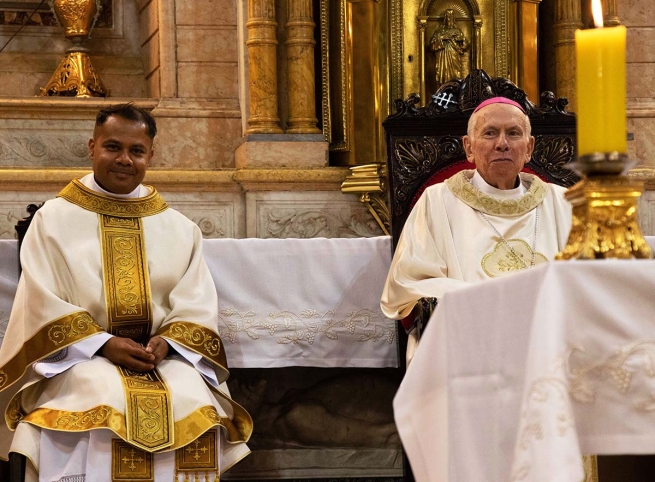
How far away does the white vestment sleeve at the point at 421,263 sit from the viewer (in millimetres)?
3900

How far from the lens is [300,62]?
22.0 feet

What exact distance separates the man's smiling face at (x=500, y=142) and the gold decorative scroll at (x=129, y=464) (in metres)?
1.62

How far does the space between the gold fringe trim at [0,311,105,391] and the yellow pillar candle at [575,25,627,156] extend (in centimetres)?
207

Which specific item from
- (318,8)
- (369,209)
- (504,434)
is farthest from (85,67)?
(504,434)

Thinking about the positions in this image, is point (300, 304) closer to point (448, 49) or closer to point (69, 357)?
point (69, 357)

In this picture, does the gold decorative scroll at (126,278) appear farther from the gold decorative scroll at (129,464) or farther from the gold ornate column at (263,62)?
the gold ornate column at (263,62)

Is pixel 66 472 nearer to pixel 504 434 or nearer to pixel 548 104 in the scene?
pixel 504 434

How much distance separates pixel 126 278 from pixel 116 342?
0.34 metres

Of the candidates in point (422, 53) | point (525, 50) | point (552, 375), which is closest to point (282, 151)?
point (422, 53)

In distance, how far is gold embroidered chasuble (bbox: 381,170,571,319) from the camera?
13.2 ft

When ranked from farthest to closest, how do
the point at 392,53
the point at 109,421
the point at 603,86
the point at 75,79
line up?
the point at 75,79
the point at 392,53
the point at 109,421
the point at 603,86

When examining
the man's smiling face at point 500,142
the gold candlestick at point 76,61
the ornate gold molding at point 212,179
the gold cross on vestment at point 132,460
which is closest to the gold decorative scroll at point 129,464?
the gold cross on vestment at point 132,460

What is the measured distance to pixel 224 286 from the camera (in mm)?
4547

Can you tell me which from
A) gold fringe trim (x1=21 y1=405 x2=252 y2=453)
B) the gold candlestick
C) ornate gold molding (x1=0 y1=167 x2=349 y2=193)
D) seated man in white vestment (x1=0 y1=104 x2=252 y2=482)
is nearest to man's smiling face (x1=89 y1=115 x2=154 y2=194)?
seated man in white vestment (x1=0 y1=104 x2=252 y2=482)
